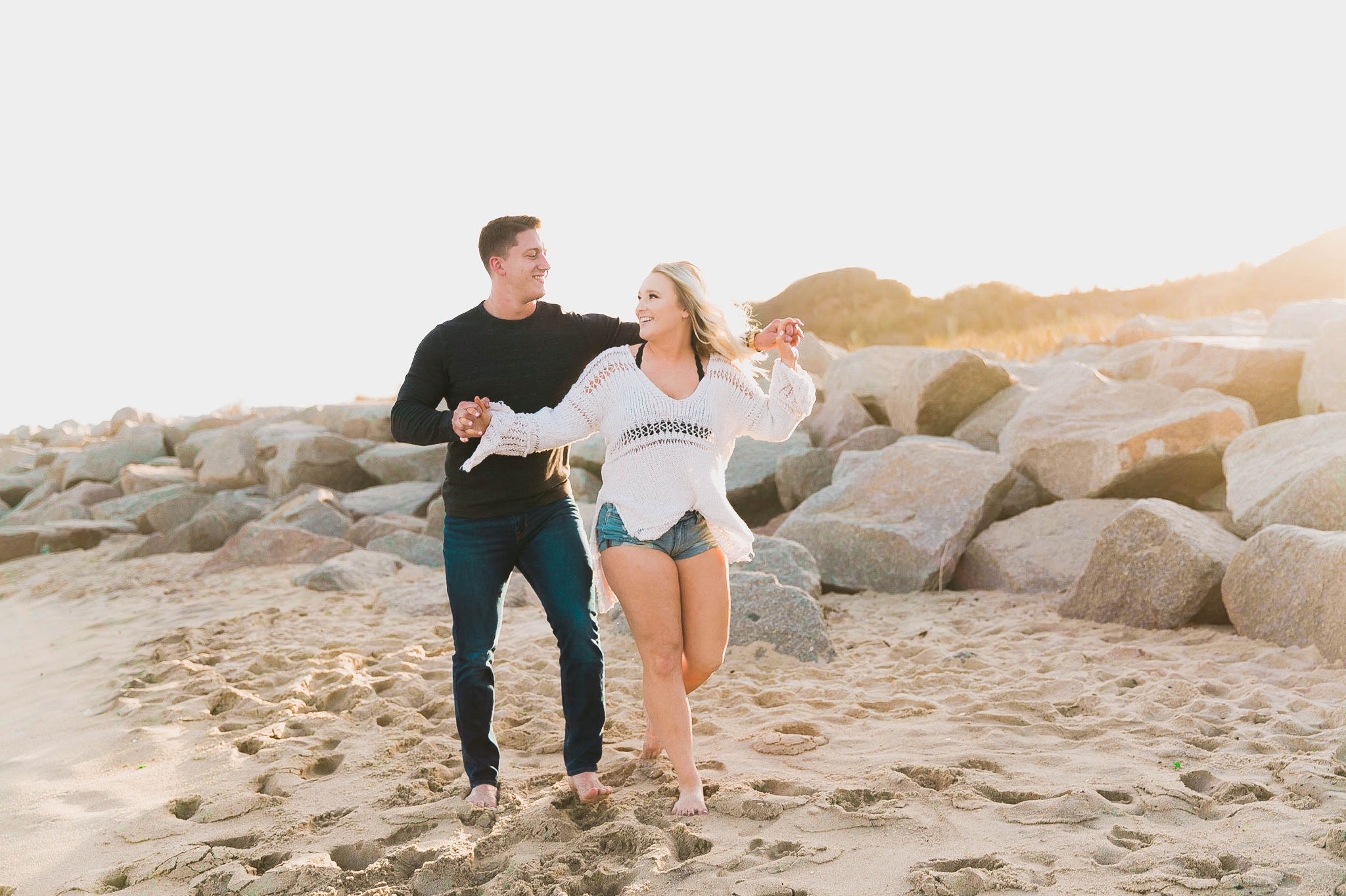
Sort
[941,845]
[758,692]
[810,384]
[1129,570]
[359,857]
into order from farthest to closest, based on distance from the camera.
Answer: [1129,570], [758,692], [810,384], [359,857], [941,845]

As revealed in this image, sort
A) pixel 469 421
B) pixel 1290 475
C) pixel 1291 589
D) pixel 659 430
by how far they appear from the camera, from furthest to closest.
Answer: pixel 1290 475, pixel 1291 589, pixel 659 430, pixel 469 421

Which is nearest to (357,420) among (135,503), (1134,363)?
(135,503)

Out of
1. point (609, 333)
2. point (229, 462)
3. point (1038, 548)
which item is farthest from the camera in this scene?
point (229, 462)

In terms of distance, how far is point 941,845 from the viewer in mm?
3496

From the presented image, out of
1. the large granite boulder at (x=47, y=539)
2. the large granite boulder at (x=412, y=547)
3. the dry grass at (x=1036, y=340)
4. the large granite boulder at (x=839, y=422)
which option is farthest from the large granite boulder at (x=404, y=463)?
the dry grass at (x=1036, y=340)

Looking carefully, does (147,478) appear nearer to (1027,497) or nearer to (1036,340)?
(1027,497)

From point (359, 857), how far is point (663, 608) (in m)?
1.48

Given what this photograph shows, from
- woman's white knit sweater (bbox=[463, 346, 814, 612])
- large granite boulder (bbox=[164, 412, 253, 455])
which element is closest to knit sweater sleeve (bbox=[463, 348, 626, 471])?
woman's white knit sweater (bbox=[463, 346, 814, 612])

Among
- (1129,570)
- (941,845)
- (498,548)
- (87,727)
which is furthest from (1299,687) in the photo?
(87,727)

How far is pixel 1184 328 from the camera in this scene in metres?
13.3

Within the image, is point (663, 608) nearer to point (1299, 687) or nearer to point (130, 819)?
point (130, 819)

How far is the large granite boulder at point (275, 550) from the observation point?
1128cm

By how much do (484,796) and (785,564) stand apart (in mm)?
3596

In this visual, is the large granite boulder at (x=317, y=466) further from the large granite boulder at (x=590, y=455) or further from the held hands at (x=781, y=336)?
the held hands at (x=781, y=336)
